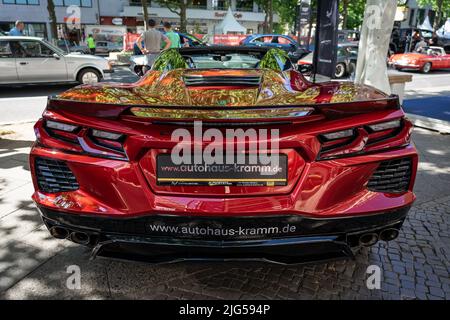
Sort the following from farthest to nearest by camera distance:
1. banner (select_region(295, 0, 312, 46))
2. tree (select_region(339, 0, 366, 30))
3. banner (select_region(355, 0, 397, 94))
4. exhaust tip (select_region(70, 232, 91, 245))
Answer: tree (select_region(339, 0, 366, 30)) < banner (select_region(295, 0, 312, 46)) < banner (select_region(355, 0, 397, 94)) < exhaust tip (select_region(70, 232, 91, 245))

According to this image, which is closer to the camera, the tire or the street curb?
the street curb

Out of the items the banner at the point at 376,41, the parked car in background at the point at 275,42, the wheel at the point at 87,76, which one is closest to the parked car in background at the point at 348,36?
the parked car in background at the point at 275,42

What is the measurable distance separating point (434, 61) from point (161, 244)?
20.5 metres

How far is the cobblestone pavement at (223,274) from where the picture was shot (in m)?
2.54

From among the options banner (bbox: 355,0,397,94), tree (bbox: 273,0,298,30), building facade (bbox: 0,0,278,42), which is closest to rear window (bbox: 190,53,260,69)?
banner (bbox: 355,0,397,94)

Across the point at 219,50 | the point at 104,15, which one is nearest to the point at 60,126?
the point at 219,50

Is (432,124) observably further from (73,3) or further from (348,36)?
(73,3)

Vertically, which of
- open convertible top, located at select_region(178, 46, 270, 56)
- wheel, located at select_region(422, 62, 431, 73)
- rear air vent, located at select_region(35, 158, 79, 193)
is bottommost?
wheel, located at select_region(422, 62, 431, 73)

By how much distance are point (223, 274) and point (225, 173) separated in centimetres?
103

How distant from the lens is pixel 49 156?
2.21 meters

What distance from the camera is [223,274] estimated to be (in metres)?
2.76

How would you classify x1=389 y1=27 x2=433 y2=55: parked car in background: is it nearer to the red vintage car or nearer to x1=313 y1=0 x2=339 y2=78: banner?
the red vintage car

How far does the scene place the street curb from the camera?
279 inches
